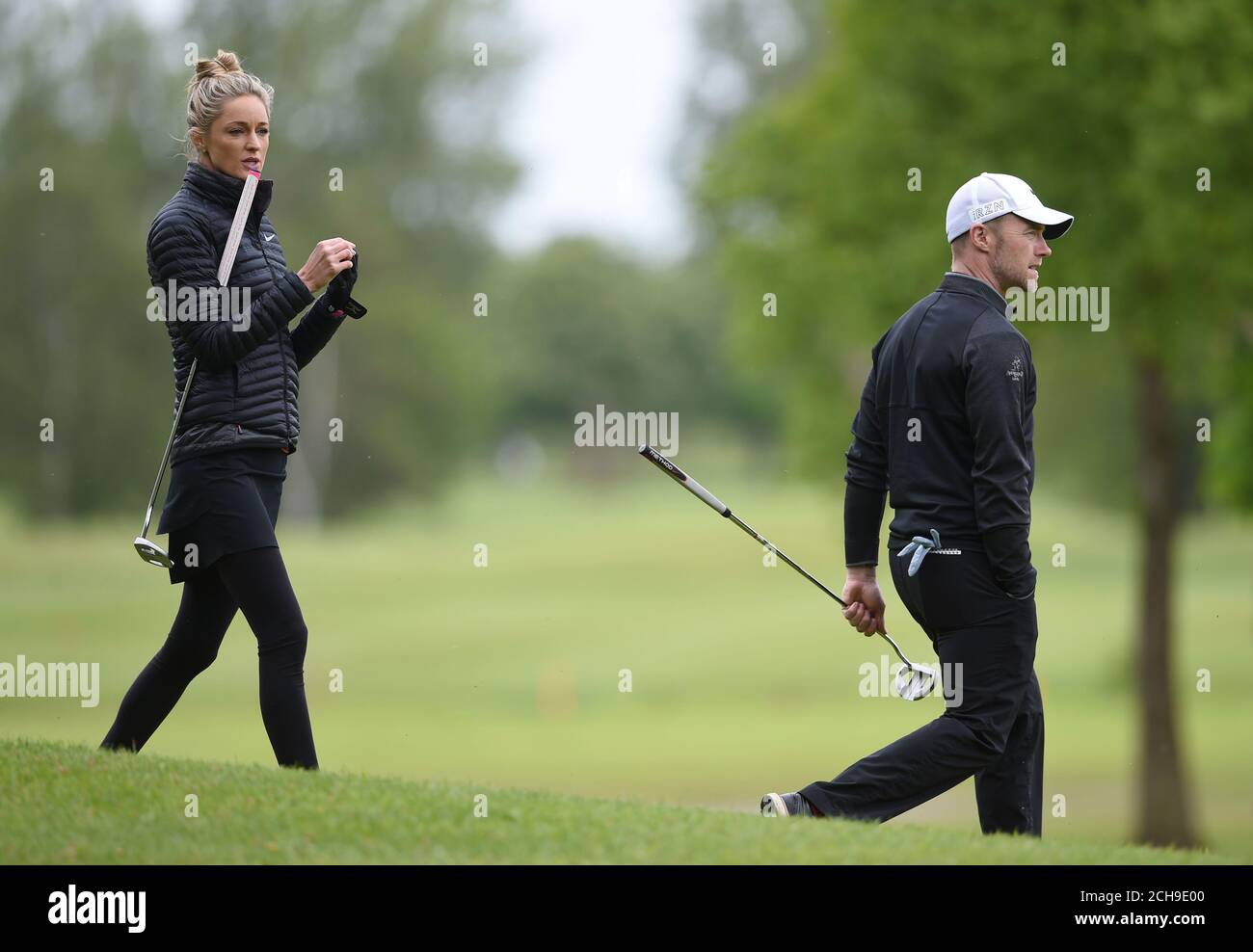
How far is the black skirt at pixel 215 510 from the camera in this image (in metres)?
5.72

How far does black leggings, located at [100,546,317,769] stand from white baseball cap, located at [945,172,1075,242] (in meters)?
2.79

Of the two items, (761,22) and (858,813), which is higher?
(761,22)

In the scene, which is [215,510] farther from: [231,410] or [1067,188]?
[1067,188]

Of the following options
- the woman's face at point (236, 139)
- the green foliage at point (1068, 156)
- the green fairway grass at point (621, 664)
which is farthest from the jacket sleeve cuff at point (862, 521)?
the green foliage at point (1068, 156)

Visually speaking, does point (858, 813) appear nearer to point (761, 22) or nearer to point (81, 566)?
point (81, 566)

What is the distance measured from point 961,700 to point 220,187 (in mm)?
3211

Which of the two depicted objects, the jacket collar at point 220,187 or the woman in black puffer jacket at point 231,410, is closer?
the woman in black puffer jacket at point 231,410

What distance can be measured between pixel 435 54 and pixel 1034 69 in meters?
37.1

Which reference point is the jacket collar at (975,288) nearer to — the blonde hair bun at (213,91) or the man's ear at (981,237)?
the man's ear at (981,237)

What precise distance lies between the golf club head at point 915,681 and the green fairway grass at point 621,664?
0.59m

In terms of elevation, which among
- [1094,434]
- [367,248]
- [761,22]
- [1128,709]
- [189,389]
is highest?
[761,22]

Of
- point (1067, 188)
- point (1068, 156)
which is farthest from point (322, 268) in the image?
point (1068, 156)

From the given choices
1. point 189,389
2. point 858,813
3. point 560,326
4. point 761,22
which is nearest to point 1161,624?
point 858,813

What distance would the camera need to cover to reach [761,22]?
59.0 m
